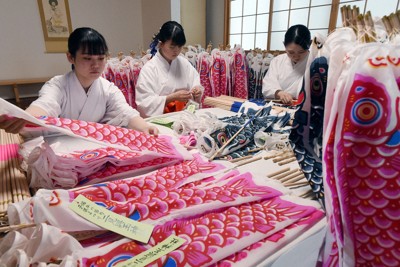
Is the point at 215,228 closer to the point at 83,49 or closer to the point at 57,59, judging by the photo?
the point at 83,49

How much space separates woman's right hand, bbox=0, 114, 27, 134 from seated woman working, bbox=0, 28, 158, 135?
0.46m

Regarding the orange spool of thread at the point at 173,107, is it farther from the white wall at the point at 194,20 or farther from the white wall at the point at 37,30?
the white wall at the point at 37,30

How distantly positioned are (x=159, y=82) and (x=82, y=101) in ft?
2.96

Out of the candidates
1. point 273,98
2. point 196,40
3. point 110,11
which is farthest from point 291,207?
point 110,11

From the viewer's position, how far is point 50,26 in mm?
4363

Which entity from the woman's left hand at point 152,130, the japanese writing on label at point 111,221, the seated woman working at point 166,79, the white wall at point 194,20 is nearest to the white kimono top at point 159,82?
the seated woman working at point 166,79

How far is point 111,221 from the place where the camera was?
0.64 m

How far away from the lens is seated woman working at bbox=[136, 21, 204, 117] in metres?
2.16

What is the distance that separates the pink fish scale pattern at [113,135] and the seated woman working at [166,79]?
1.07 metres

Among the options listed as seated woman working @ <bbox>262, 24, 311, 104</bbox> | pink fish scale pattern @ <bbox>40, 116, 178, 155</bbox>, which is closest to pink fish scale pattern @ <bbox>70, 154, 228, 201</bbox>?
pink fish scale pattern @ <bbox>40, 116, 178, 155</bbox>

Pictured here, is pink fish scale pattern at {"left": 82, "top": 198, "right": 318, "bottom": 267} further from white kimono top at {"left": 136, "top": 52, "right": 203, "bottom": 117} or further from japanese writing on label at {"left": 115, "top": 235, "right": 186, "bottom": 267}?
white kimono top at {"left": 136, "top": 52, "right": 203, "bottom": 117}

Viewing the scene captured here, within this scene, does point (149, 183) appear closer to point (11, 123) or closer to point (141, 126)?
point (11, 123)

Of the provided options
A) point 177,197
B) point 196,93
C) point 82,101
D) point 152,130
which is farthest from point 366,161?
point 196,93

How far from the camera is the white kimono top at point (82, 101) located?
1.43m
